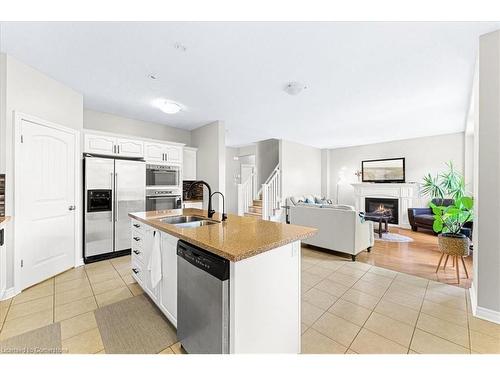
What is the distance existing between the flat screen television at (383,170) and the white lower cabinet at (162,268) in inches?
270

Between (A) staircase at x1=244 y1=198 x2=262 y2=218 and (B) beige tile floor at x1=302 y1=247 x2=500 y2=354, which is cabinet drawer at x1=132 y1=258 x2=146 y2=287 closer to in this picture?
(B) beige tile floor at x1=302 y1=247 x2=500 y2=354

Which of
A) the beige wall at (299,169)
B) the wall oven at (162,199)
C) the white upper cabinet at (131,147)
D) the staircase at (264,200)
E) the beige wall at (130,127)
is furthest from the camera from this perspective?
the beige wall at (299,169)

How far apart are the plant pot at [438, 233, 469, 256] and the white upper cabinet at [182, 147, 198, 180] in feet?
14.6

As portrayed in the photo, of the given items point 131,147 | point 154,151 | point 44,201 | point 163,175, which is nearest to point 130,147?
point 131,147

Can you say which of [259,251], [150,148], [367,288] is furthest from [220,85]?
[367,288]

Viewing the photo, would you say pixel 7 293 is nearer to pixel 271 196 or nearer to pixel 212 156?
pixel 212 156

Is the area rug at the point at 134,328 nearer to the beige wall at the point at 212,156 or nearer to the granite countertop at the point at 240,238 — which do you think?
the granite countertop at the point at 240,238

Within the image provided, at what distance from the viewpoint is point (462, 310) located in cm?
212

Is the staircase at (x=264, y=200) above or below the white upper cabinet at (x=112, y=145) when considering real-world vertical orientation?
below

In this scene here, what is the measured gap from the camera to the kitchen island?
1185 mm

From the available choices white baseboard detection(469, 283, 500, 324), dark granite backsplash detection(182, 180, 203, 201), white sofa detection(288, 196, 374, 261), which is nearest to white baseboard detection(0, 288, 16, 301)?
dark granite backsplash detection(182, 180, 203, 201)

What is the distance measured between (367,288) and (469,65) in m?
2.76

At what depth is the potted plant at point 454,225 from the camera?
2.53 m

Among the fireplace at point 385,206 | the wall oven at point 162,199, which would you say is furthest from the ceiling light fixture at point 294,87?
the fireplace at point 385,206
